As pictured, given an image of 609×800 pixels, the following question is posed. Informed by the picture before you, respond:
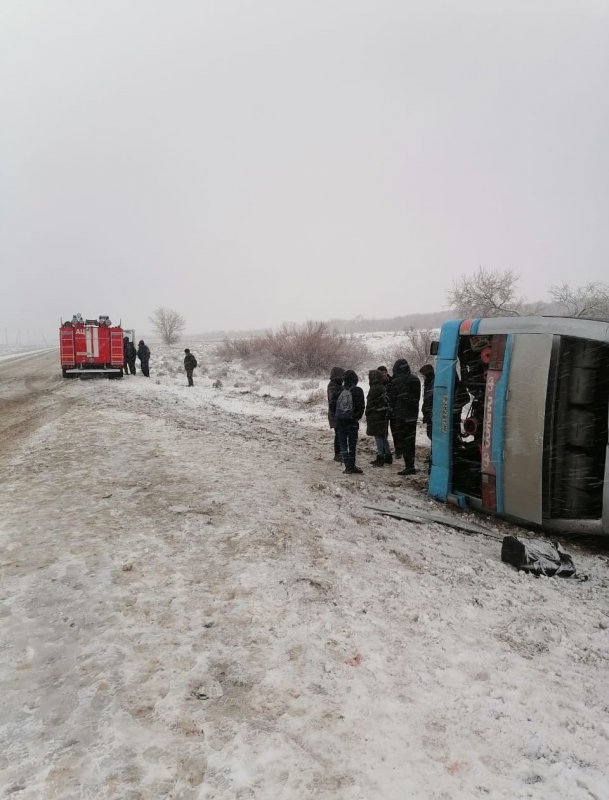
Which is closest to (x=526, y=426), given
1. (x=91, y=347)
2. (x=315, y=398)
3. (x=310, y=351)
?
(x=315, y=398)

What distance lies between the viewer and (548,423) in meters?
5.07

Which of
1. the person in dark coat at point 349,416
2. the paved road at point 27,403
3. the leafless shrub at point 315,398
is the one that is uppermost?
the person in dark coat at point 349,416

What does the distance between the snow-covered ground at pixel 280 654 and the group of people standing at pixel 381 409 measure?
180 centimetres

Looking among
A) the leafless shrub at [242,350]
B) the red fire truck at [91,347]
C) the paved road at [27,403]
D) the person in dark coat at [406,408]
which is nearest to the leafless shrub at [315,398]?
the paved road at [27,403]

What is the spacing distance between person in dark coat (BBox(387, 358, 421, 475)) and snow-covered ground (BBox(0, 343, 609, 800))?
7.34ft

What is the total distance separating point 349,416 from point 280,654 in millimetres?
4797

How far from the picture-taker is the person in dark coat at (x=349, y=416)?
295 inches

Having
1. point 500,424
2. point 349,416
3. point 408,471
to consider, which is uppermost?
point 500,424

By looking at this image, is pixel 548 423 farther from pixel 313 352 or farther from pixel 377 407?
pixel 313 352

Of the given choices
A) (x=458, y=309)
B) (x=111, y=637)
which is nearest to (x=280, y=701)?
(x=111, y=637)

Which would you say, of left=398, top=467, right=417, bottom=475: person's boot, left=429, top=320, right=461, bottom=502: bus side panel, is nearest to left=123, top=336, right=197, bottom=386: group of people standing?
left=398, top=467, right=417, bottom=475: person's boot

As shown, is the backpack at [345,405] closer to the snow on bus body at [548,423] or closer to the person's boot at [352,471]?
the person's boot at [352,471]

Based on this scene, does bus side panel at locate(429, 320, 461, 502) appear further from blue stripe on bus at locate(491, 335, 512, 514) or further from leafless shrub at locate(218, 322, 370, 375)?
leafless shrub at locate(218, 322, 370, 375)

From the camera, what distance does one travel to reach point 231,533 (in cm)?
478
